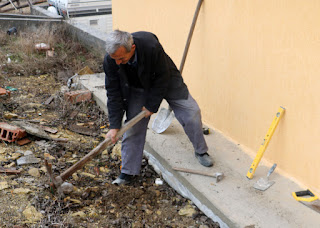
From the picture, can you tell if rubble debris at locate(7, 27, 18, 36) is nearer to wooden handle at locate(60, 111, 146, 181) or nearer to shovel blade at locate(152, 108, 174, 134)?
shovel blade at locate(152, 108, 174, 134)

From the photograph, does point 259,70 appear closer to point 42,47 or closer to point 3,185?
point 3,185

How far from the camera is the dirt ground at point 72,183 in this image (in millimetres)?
3178

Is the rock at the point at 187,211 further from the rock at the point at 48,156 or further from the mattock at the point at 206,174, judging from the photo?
the rock at the point at 48,156

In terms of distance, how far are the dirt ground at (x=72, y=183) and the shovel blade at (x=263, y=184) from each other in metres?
0.61

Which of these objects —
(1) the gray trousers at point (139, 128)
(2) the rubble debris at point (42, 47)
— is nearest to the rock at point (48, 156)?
(1) the gray trousers at point (139, 128)

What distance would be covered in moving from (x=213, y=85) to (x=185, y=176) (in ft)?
4.47

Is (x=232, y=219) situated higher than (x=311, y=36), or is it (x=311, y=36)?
(x=311, y=36)

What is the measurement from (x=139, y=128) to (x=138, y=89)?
42 cm

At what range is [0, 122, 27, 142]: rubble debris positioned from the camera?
423cm

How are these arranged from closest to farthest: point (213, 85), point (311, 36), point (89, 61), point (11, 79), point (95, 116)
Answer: point (311, 36) < point (213, 85) < point (95, 116) < point (11, 79) < point (89, 61)

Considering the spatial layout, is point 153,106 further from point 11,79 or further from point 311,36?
point 11,79

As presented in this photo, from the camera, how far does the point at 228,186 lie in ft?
11.5

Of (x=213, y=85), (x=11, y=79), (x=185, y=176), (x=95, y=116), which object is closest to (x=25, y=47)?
(x=11, y=79)

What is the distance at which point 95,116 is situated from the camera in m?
5.42
